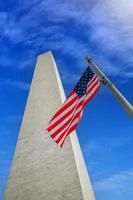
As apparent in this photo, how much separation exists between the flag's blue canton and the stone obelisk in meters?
7.14

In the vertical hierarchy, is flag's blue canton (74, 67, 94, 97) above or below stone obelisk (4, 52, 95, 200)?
below

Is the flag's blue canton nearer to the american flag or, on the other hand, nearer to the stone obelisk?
the american flag

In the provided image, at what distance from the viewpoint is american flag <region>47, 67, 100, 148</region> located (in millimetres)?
6461

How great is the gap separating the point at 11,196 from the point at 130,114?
416 inches

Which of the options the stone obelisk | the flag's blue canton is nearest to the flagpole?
the flag's blue canton

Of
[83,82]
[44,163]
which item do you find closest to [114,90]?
[83,82]

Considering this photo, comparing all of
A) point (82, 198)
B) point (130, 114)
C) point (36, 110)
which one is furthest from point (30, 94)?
point (130, 114)

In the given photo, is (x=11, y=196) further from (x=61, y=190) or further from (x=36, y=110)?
(x=36, y=110)

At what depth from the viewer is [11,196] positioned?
46.8 ft

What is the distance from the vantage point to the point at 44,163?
14.5m

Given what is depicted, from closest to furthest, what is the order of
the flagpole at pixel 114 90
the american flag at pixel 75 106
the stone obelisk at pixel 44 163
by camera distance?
1. the flagpole at pixel 114 90
2. the american flag at pixel 75 106
3. the stone obelisk at pixel 44 163

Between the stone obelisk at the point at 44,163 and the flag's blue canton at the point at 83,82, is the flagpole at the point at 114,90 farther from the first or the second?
the stone obelisk at the point at 44,163

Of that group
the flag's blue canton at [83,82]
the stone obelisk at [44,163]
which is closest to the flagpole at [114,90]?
the flag's blue canton at [83,82]

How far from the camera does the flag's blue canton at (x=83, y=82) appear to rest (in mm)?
6516
